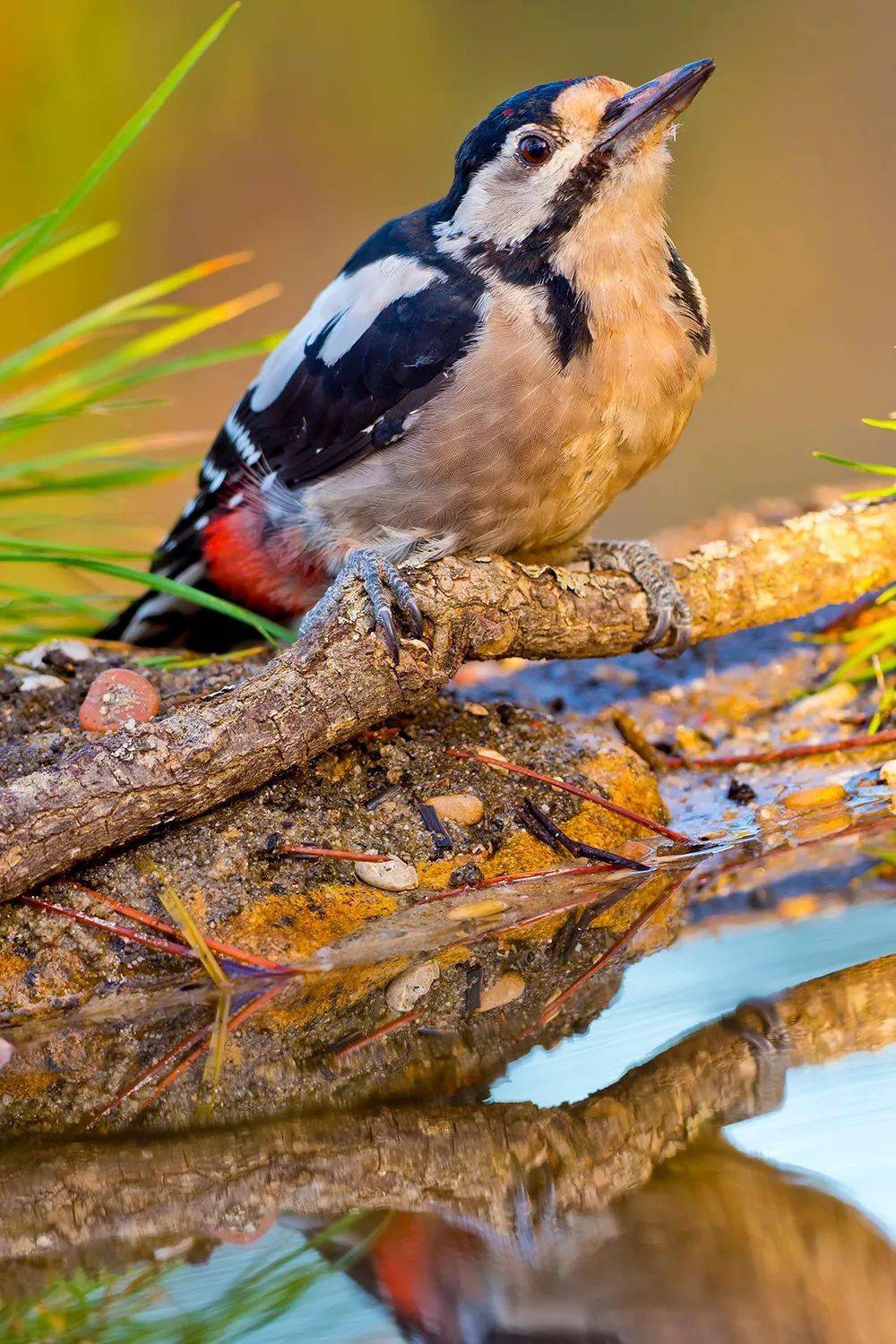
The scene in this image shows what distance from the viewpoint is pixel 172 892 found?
1.76 m

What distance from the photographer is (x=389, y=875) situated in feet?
6.12

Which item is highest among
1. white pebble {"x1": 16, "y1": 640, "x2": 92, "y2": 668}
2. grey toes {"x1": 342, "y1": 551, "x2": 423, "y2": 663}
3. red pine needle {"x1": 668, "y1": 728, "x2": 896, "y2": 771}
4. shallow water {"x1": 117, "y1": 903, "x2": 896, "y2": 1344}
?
white pebble {"x1": 16, "y1": 640, "x2": 92, "y2": 668}

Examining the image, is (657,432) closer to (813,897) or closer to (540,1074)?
(813,897)

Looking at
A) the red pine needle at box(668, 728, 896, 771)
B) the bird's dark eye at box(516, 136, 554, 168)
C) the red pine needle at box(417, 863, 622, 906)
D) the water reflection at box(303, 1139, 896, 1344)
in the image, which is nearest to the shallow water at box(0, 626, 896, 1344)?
the water reflection at box(303, 1139, 896, 1344)

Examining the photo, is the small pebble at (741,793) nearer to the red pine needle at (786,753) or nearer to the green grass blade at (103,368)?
the red pine needle at (786,753)

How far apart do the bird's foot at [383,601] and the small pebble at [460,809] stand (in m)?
0.23

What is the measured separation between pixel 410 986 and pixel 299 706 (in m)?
0.46

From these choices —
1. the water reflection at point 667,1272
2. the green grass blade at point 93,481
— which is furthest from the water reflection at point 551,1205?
the green grass blade at point 93,481

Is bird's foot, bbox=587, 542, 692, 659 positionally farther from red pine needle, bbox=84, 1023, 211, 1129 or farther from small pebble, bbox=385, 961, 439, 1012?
red pine needle, bbox=84, 1023, 211, 1129

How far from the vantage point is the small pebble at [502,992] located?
145 centimetres

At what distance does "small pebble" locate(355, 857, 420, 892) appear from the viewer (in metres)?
1.86

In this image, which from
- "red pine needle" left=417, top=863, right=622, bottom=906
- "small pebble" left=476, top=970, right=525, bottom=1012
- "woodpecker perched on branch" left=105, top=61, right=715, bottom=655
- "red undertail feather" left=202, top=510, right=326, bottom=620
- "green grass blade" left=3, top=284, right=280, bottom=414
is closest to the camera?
"small pebble" left=476, top=970, right=525, bottom=1012

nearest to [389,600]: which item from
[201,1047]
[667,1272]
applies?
[201,1047]

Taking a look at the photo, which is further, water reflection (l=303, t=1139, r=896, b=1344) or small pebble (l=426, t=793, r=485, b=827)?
small pebble (l=426, t=793, r=485, b=827)
